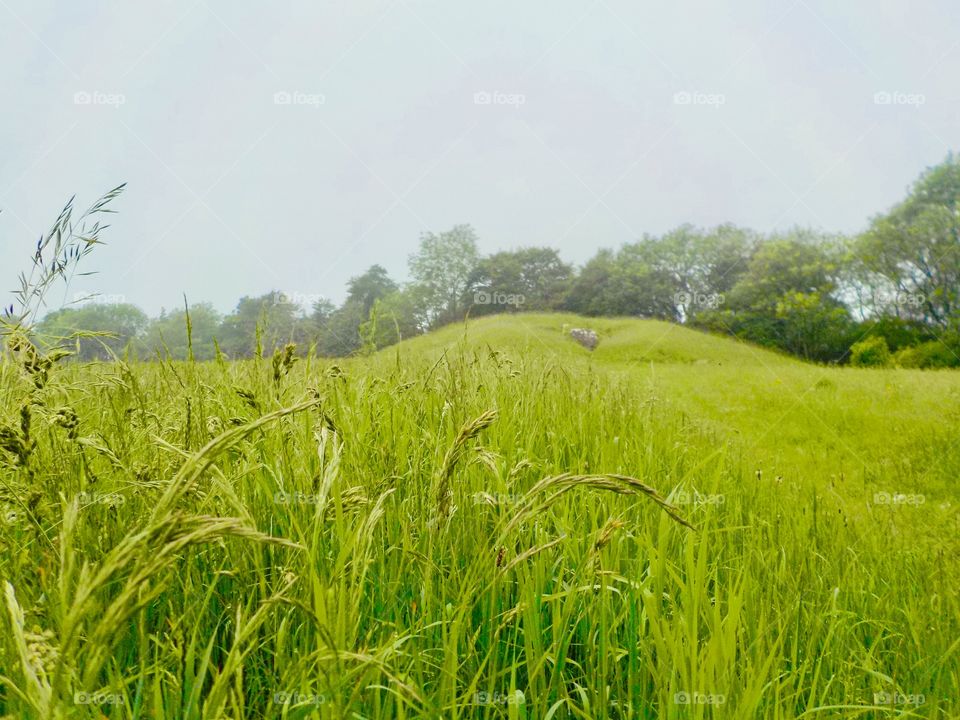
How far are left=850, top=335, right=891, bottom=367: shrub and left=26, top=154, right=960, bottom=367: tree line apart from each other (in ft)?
0.29

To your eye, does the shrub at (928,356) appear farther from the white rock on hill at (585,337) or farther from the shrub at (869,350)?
the white rock on hill at (585,337)

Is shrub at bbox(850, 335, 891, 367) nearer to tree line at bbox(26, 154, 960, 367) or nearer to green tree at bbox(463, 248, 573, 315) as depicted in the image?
tree line at bbox(26, 154, 960, 367)

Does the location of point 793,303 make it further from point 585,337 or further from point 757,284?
point 585,337

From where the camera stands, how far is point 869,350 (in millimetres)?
40344

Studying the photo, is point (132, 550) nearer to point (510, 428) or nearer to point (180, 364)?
point (510, 428)

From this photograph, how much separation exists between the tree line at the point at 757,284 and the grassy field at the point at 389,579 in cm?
2153

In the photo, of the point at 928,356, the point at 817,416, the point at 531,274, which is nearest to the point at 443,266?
the point at 531,274

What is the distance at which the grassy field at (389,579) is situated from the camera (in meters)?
0.97

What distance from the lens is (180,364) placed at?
→ 333cm

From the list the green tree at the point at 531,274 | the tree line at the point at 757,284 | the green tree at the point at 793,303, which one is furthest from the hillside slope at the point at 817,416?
the green tree at the point at 531,274

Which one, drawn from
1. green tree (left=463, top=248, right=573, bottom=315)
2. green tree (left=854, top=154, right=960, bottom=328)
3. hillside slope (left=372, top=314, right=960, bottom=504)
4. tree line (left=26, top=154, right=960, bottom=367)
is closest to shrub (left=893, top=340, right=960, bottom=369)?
tree line (left=26, top=154, right=960, bottom=367)

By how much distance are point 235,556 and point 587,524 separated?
1.44m

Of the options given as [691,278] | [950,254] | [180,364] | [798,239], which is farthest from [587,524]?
[691,278]

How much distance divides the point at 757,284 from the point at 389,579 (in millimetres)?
57660
